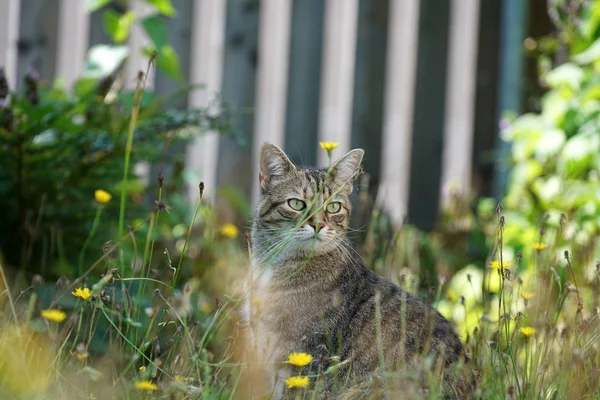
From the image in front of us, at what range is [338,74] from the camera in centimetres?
443

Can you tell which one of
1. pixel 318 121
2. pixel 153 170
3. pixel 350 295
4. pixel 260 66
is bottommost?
pixel 350 295

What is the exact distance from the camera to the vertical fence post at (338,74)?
4.30 meters

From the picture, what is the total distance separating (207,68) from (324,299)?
186 cm

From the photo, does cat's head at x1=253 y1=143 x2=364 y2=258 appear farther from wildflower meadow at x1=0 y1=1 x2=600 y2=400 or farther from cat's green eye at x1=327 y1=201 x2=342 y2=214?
wildflower meadow at x1=0 y1=1 x2=600 y2=400

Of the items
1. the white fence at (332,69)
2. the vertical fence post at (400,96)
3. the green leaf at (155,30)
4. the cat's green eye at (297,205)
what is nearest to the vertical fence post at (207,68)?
the white fence at (332,69)

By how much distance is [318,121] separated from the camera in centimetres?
434

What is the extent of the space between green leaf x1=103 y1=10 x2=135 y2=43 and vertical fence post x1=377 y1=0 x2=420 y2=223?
1.49 metres

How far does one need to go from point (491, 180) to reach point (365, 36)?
1188 millimetres

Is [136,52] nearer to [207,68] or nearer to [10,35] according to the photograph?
[207,68]

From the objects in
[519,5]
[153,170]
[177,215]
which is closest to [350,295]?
[177,215]

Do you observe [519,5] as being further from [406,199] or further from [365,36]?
[406,199]

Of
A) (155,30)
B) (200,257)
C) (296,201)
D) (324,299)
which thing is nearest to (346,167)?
(296,201)

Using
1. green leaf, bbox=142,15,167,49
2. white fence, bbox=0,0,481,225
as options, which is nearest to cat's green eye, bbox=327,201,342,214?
white fence, bbox=0,0,481,225

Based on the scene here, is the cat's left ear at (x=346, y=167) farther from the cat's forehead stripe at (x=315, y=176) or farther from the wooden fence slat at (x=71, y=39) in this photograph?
the wooden fence slat at (x=71, y=39)
